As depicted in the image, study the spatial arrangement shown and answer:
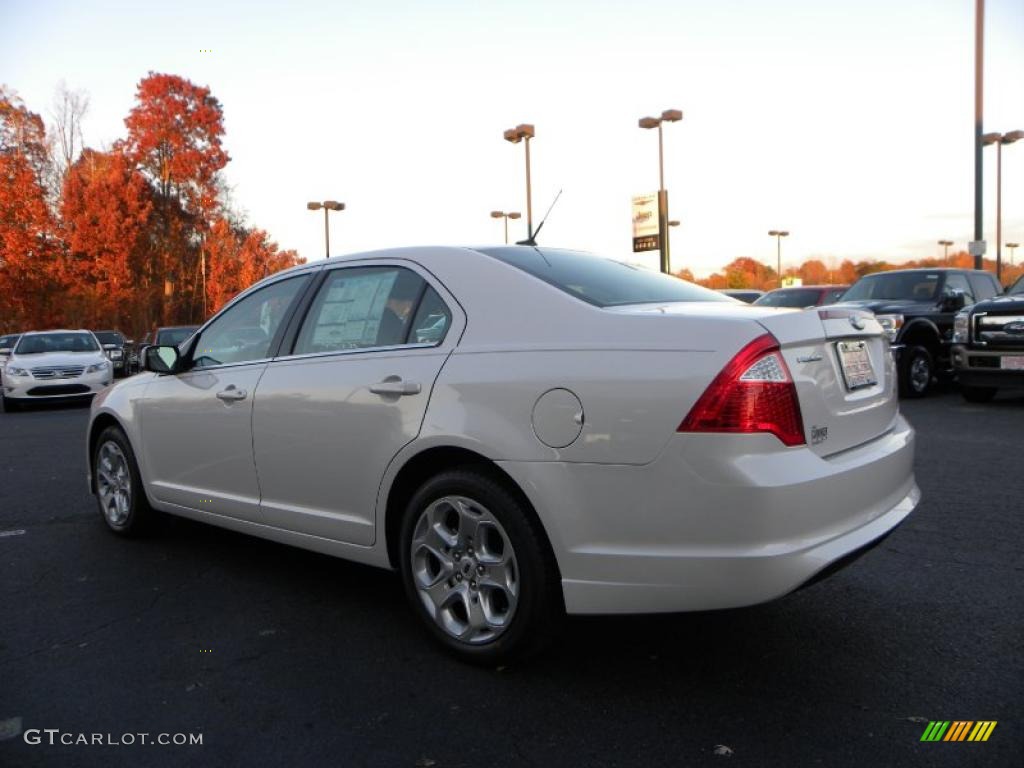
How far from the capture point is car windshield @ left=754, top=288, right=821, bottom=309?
48.5ft

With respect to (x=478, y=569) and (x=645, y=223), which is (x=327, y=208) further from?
(x=478, y=569)

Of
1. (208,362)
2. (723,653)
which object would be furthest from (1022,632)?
(208,362)

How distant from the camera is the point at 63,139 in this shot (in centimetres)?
4188

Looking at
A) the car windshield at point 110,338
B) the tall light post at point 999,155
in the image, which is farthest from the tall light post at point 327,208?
the tall light post at point 999,155

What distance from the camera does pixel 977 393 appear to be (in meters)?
11.5

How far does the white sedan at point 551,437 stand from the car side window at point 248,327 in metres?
0.04

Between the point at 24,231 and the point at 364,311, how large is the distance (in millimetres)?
35370

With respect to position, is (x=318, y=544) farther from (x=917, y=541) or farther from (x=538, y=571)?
(x=917, y=541)

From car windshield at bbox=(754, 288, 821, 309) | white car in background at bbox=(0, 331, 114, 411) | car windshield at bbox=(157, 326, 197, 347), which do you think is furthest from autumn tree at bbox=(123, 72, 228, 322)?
car windshield at bbox=(754, 288, 821, 309)

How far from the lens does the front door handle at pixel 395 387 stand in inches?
130

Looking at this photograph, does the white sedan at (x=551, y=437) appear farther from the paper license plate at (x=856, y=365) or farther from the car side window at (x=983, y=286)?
the car side window at (x=983, y=286)

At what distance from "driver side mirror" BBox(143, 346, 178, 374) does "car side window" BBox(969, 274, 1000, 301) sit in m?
12.5

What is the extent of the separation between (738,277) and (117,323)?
5966cm

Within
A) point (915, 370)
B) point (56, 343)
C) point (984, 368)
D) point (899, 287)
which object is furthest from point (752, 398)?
point (56, 343)
